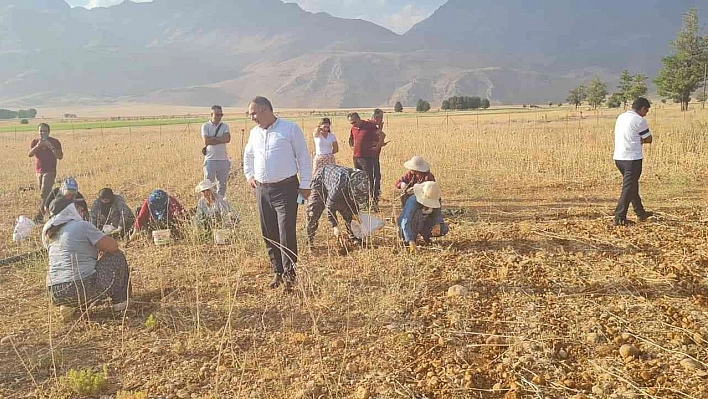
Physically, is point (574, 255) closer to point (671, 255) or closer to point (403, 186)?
point (671, 255)

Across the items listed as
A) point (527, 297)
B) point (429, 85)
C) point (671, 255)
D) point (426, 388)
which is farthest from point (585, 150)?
point (429, 85)

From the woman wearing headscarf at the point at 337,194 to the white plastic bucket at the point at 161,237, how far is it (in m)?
1.84

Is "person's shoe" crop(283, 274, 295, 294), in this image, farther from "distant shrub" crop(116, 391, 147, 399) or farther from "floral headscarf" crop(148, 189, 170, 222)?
"floral headscarf" crop(148, 189, 170, 222)

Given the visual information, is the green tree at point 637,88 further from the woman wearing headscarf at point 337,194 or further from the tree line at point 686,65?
the woman wearing headscarf at point 337,194

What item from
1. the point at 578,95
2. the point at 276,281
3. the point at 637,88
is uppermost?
the point at 578,95

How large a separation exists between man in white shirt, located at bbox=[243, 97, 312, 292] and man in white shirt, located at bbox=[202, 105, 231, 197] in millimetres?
2550

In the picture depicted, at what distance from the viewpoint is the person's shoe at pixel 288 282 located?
4.62 metres

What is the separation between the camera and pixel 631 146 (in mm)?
6020

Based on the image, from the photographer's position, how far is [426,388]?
3.06 m

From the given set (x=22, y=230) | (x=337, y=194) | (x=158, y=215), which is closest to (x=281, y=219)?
(x=337, y=194)

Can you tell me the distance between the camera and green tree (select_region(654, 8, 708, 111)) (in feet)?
104

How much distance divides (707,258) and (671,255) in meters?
0.29

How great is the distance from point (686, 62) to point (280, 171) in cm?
3648

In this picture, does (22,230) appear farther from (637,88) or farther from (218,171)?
(637,88)
